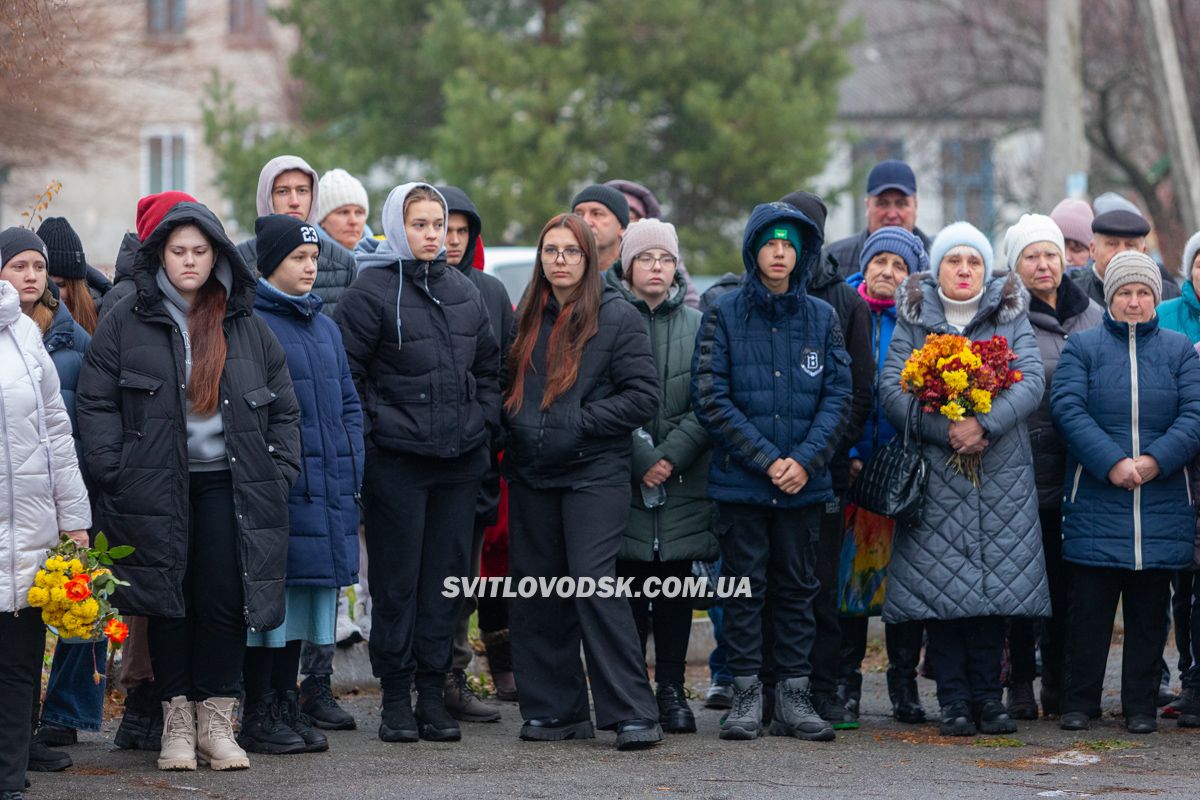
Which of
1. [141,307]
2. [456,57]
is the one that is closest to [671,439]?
[141,307]

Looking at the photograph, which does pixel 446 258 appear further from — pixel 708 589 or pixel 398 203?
pixel 708 589

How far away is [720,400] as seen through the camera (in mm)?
7625

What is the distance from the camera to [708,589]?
797 cm

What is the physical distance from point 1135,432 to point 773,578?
173 centimetres

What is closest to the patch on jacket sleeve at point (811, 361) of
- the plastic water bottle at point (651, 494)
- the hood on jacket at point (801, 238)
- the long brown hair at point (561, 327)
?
the hood on jacket at point (801, 238)

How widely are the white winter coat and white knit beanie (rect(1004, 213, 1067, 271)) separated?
452 cm

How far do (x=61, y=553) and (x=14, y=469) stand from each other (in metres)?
0.34

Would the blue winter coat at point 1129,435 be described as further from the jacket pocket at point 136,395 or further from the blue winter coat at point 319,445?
the jacket pocket at point 136,395

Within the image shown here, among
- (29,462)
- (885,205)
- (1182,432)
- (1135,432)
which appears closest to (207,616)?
(29,462)

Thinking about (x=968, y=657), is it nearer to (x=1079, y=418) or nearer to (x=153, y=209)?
(x=1079, y=418)

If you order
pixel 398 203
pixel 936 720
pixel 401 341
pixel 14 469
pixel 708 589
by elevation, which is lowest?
pixel 936 720

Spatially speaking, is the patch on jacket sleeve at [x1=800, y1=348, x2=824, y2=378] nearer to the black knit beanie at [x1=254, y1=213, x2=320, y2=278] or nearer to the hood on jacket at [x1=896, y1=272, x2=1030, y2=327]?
the hood on jacket at [x1=896, y1=272, x2=1030, y2=327]

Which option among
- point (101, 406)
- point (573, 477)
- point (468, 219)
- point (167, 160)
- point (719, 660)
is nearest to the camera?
point (101, 406)

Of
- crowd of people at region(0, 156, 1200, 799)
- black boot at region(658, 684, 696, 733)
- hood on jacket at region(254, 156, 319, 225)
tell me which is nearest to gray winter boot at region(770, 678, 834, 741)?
crowd of people at region(0, 156, 1200, 799)
